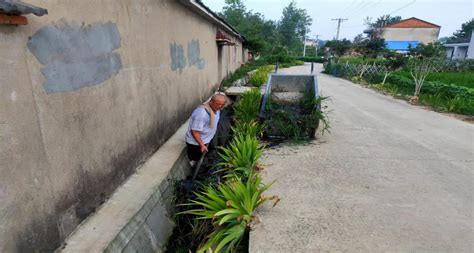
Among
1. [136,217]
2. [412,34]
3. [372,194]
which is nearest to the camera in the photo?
[136,217]

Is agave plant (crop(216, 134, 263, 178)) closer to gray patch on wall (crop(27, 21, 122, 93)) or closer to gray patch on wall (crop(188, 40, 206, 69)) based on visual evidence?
gray patch on wall (crop(27, 21, 122, 93))

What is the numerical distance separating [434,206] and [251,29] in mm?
31743

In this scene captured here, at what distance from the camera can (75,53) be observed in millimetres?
2613

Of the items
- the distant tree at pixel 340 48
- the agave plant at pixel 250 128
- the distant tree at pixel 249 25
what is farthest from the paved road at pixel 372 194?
the distant tree at pixel 340 48

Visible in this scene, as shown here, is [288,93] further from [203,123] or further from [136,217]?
[136,217]

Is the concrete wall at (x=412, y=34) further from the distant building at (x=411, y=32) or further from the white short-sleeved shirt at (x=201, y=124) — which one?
the white short-sleeved shirt at (x=201, y=124)

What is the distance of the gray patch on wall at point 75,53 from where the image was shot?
2.24 meters

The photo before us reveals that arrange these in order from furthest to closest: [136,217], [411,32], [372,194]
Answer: [411,32] → [372,194] → [136,217]

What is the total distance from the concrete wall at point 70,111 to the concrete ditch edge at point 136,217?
12cm

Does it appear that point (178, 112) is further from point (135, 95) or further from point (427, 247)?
point (427, 247)

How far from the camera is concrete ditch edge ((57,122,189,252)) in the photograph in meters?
2.51

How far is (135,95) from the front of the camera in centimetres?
391

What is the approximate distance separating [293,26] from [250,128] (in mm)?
80144

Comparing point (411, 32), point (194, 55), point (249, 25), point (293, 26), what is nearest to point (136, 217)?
point (194, 55)
